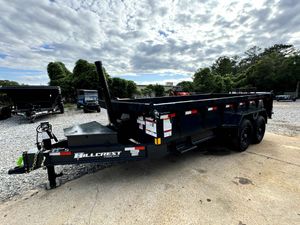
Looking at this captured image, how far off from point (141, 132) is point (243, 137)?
9.15 feet

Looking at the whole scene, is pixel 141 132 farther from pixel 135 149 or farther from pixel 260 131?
pixel 260 131

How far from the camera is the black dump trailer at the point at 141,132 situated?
2580mm

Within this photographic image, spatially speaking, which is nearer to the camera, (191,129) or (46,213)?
(46,213)

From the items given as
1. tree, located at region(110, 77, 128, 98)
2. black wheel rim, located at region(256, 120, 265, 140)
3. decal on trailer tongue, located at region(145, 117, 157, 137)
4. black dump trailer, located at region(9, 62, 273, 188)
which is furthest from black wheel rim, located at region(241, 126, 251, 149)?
tree, located at region(110, 77, 128, 98)

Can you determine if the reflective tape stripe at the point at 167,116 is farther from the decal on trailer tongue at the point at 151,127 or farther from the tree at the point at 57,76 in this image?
the tree at the point at 57,76

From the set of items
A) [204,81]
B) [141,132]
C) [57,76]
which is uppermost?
[57,76]

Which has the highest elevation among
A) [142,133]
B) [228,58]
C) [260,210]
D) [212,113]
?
[228,58]

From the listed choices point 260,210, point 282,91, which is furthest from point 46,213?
point 282,91

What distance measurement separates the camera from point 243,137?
4320 millimetres

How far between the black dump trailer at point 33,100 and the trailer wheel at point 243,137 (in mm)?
9922

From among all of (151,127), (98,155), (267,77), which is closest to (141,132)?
(151,127)

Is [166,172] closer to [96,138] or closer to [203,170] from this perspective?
[203,170]

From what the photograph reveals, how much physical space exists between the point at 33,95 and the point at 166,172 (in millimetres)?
11458

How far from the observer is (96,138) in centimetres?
267
